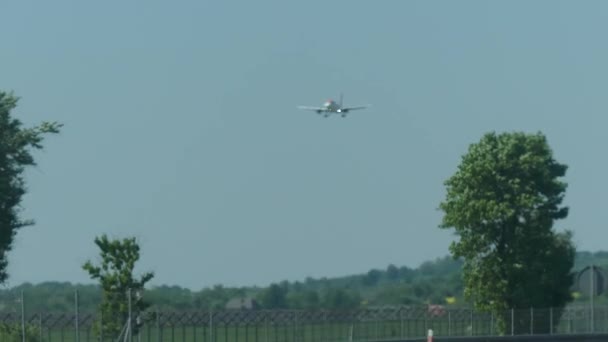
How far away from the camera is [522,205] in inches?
2788

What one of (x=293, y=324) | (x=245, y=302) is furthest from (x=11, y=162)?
(x=245, y=302)

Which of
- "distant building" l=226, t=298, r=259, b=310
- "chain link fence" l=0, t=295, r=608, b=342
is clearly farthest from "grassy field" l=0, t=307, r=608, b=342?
"distant building" l=226, t=298, r=259, b=310

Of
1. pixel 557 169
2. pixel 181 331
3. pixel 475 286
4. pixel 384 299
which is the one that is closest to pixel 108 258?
pixel 181 331

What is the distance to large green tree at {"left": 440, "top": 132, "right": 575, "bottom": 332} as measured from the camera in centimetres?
7056

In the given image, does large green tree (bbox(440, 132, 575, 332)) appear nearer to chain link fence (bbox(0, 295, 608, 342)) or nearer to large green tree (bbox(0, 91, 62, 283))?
chain link fence (bbox(0, 295, 608, 342))

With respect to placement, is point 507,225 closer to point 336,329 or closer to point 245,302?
point 336,329

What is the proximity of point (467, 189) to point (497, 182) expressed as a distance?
1396 mm

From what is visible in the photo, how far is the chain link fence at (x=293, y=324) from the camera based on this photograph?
4684 centimetres

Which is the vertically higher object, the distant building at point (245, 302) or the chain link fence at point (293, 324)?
the distant building at point (245, 302)

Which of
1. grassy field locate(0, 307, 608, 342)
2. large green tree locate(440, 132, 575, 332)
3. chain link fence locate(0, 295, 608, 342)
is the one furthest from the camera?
large green tree locate(440, 132, 575, 332)

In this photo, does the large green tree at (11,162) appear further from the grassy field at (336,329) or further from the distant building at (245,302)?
the distant building at (245,302)

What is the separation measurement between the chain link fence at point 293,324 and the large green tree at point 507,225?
→ 2.86 metres

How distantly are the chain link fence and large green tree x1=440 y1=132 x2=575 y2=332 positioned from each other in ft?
9.37

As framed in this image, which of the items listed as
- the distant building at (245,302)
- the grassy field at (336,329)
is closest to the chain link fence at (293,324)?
the grassy field at (336,329)
